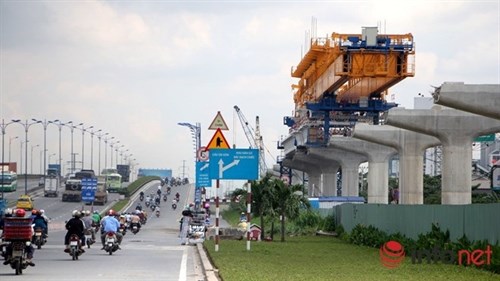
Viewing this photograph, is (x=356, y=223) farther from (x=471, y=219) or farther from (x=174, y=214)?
(x=174, y=214)

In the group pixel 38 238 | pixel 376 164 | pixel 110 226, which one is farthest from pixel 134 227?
pixel 110 226

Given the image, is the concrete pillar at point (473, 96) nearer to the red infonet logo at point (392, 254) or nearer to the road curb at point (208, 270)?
the red infonet logo at point (392, 254)

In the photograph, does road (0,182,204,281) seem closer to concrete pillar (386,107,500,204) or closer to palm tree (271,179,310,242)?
palm tree (271,179,310,242)

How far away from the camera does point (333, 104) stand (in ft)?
334

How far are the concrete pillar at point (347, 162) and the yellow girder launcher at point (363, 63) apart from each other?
5027mm

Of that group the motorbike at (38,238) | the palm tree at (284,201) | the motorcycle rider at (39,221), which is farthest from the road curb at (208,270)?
the palm tree at (284,201)

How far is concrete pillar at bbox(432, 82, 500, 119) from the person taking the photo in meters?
42.6

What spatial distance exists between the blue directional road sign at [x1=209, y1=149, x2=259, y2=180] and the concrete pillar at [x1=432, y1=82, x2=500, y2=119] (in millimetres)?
7265

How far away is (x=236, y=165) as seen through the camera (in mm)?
41281

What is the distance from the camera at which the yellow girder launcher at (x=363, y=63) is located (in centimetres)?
8925

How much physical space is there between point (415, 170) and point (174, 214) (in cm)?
5793

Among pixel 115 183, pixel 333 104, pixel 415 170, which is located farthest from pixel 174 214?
pixel 415 170

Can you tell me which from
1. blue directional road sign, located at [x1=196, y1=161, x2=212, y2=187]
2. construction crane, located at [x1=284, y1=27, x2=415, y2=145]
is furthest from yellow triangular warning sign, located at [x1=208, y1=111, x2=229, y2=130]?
construction crane, located at [x1=284, y1=27, x2=415, y2=145]

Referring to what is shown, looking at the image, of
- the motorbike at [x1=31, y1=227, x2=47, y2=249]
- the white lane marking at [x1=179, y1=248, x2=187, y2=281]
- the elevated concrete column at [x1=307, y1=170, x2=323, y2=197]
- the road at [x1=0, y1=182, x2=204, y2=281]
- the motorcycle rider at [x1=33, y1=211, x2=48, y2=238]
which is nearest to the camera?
the road at [x1=0, y1=182, x2=204, y2=281]
